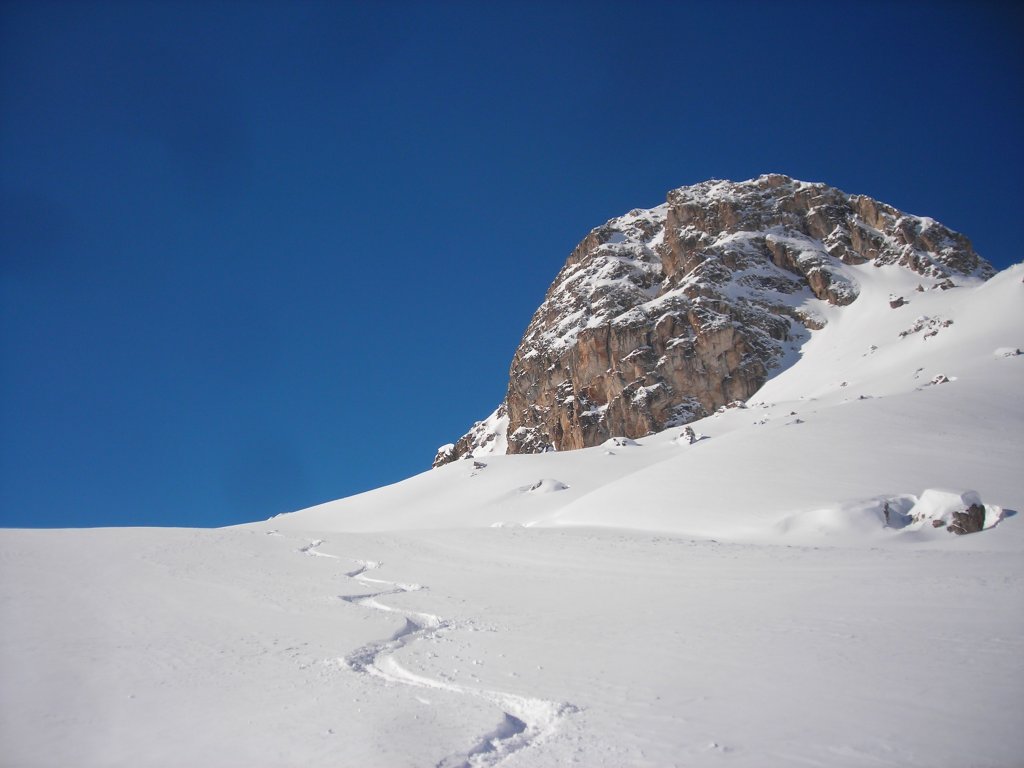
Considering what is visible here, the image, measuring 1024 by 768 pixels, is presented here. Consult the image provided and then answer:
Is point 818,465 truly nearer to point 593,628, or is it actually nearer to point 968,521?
point 968,521

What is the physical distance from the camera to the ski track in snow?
6449mm

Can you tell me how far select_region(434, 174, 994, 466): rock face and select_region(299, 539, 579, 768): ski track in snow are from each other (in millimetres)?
67608

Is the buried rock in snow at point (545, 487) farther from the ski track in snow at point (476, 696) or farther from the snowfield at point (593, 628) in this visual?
the ski track in snow at point (476, 696)

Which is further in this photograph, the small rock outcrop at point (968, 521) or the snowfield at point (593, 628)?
the small rock outcrop at point (968, 521)

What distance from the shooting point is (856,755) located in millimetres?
5969

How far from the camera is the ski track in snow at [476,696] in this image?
645 centimetres

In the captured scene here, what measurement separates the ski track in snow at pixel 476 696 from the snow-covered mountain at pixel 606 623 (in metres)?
0.05

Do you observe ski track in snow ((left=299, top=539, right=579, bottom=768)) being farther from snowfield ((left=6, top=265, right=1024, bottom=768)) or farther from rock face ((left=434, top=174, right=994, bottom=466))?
rock face ((left=434, top=174, right=994, bottom=466))

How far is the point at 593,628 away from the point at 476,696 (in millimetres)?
3891

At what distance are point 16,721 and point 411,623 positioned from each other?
638 centimetres

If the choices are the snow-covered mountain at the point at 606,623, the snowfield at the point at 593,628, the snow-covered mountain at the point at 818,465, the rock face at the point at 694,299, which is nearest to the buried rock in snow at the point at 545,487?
the snow-covered mountain at the point at 818,465

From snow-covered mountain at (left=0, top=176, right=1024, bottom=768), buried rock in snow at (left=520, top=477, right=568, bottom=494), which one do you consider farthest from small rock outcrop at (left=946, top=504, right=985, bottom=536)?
buried rock in snow at (left=520, top=477, right=568, bottom=494)

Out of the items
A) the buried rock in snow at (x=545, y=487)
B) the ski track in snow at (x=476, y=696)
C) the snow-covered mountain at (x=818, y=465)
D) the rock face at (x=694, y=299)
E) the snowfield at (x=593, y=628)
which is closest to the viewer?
the ski track in snow at (x=476, y=696)

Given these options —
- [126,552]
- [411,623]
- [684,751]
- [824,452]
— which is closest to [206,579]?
[126,552]
